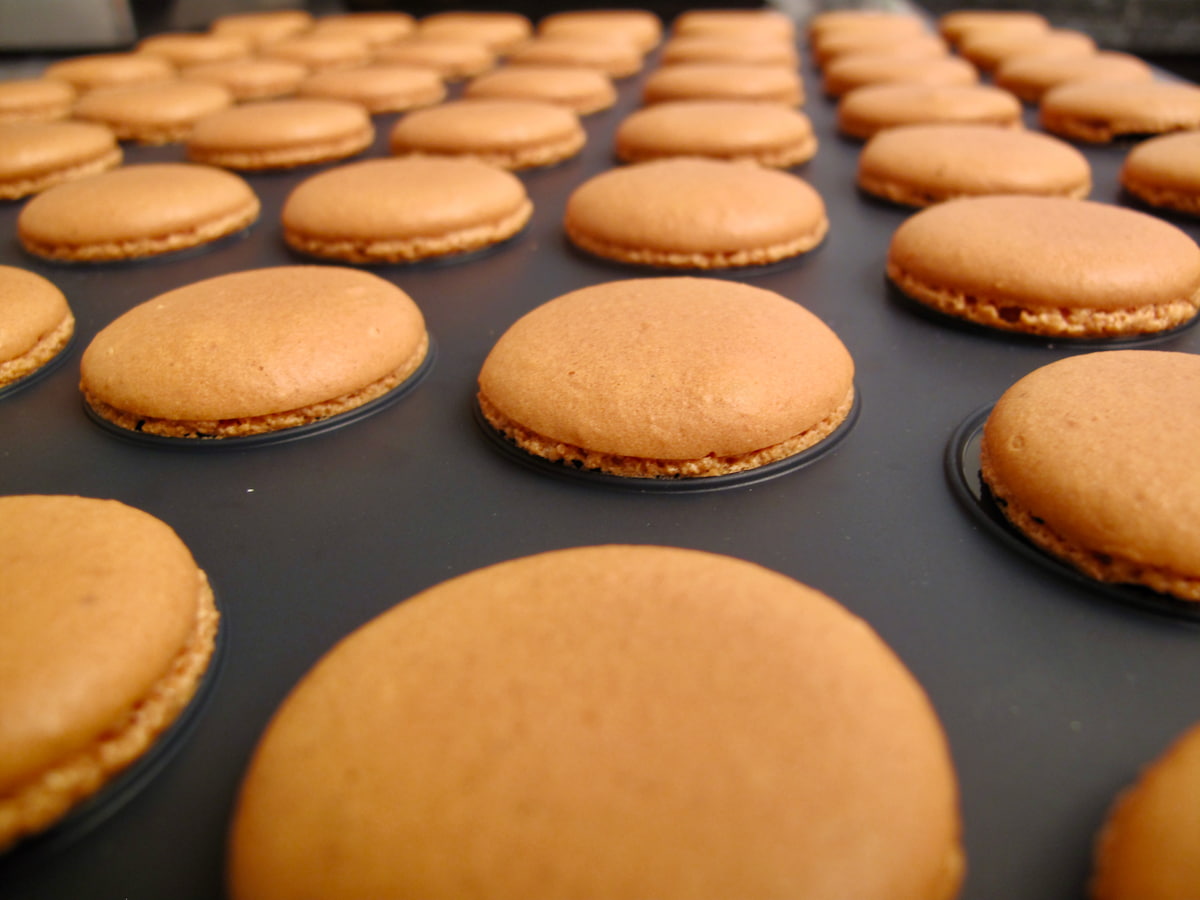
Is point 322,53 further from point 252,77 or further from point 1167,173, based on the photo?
point 1167,173

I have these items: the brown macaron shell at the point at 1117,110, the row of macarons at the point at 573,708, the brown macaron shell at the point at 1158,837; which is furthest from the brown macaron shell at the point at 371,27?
the brown macaron shell at the point at 1158,837

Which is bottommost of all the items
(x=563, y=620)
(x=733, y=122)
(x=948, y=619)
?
(x=948, y=619)

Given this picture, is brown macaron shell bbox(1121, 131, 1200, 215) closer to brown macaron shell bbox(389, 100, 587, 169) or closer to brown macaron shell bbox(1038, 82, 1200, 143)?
brown macaron shell bbox(1038, 82, 1200, 143)

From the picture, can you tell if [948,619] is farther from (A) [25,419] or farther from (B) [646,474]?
(A) [25,419]

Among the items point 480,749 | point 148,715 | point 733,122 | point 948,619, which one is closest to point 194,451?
point 148,715

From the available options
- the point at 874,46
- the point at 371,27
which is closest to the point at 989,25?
the point at 874,46
